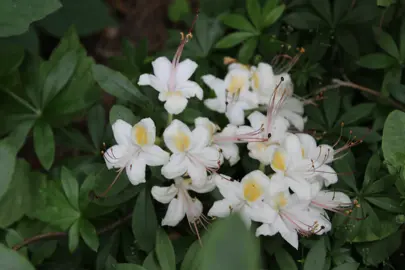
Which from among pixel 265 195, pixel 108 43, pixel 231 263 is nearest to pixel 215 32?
pixel 265 195

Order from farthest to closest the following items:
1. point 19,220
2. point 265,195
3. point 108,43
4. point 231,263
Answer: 1. point 108,43
2. point 19,220
3. point 265,195
4. point 231,263

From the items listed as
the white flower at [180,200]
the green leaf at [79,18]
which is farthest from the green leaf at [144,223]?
the green leaf at [79,18]

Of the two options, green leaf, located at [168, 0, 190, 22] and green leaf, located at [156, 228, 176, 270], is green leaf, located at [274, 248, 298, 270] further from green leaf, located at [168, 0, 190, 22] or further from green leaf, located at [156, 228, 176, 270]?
green leaf, located at [168, 0, 190, 22]

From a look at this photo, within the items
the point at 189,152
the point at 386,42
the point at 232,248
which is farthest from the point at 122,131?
the point at 386,42

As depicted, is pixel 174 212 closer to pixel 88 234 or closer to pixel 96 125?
pixel 88 234

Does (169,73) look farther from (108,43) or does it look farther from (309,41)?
(108,43)

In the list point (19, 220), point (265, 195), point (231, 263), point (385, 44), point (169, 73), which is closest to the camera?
point (231, 263)
